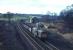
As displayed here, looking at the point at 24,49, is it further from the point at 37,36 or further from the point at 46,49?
the point at 37,36

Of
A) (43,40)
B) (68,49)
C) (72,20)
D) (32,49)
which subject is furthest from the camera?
(72,20)

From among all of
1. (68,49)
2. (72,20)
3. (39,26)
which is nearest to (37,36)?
(39,26)

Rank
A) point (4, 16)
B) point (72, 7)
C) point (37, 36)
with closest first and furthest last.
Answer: point (37, 36)
point (72, 7)
point (4, 16)

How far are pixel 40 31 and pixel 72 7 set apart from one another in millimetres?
54567

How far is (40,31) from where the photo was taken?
107ft

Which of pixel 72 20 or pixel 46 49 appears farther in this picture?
pixel 72 20

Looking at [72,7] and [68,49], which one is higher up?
[72,7]

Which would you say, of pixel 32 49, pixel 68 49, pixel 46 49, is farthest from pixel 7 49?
pixel 68 49

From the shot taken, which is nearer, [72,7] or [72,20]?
[72,20]

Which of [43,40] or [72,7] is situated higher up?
[72,7]

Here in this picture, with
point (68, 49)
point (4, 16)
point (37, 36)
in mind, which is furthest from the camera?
point (4, 16)

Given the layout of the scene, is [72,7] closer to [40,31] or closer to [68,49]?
[40,31]

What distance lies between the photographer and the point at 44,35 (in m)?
32.0

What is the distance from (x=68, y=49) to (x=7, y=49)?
872 centimetres
